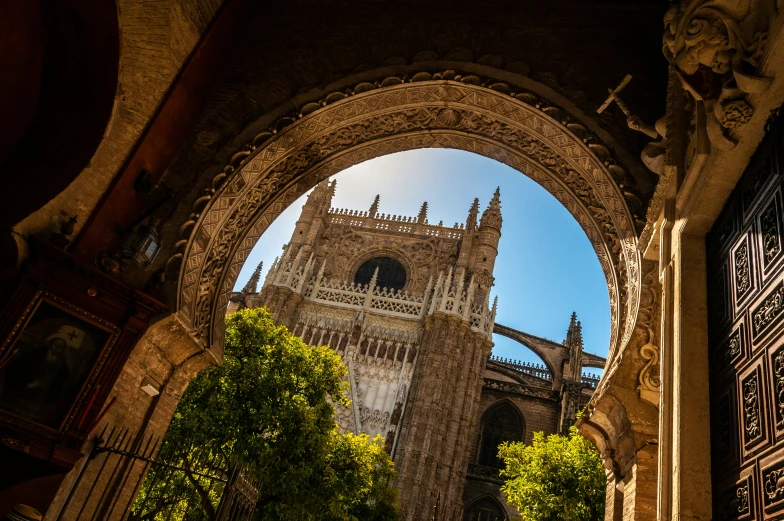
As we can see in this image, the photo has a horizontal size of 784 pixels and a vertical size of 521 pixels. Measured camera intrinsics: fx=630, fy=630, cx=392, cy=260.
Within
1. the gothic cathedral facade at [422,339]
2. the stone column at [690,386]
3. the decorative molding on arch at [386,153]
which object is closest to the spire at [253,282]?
the gothic cathedral facade at [422,339]

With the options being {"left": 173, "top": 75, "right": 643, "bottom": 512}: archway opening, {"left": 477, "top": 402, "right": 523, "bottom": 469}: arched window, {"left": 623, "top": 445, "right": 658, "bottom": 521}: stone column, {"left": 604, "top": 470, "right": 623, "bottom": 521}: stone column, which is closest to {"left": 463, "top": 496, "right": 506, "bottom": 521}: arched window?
{"left": 477, "top": 402, "right": 523, "bottom": 469}: arched window

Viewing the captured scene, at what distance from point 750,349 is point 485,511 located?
Answer: 96.5 feet

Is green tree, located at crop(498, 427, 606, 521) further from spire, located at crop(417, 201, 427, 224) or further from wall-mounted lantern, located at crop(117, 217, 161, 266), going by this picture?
spire, located at crop(417, 201, 427, 224)

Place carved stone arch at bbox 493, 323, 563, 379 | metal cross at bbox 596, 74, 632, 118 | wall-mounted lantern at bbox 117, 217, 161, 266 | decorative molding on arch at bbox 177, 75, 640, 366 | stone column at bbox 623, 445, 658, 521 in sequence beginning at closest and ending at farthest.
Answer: stone column at bbox 623, 445, 658, 521 < metal cross at bbox 596, 74, 632, 118 < wall-mounted lantern at bbox 117, 217, 161, 266 < decorative molding on arch at bbox 177, 75, 640, 366 < carved stone arch at bbox 493, 323, 563, 379

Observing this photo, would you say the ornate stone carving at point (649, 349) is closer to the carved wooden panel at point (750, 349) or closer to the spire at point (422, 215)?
the carved wooden panel at point (750, 349)

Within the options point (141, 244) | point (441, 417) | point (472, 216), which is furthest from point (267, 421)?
point (472, 216)

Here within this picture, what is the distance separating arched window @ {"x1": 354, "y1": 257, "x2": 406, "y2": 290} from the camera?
3591 centimetres

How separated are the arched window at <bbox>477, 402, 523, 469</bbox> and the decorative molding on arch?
1062 inches

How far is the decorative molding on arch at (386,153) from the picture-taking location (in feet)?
21.7

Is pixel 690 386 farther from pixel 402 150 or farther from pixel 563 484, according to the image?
pixel 563 484

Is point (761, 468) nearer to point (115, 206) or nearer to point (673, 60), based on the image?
point (673, 60)

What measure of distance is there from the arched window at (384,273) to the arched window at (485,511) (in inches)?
476

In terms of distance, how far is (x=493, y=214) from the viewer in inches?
1427

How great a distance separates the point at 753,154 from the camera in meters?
3.74
